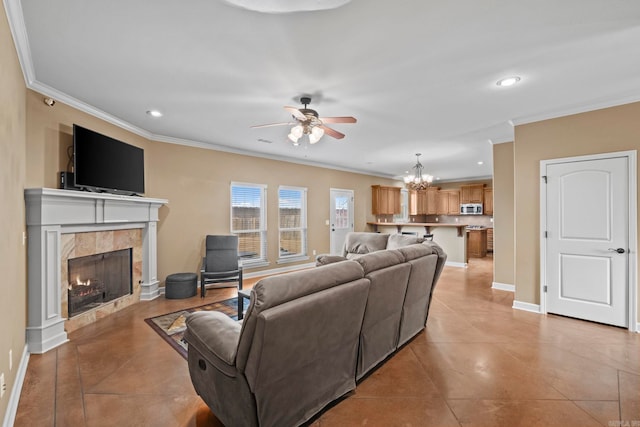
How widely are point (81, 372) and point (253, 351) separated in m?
2.09

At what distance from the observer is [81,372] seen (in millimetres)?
2436

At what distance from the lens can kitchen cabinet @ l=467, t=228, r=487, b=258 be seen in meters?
8.80

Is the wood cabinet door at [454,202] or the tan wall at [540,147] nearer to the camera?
the tan wall at [540,147]

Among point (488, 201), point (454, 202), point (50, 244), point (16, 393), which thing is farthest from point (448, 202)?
point (16, 393)

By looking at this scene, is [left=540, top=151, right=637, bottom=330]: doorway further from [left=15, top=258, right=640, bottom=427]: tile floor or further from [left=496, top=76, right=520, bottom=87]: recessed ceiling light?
[left=496, top=76, right=520, bottom=87]: recessed ceiling light

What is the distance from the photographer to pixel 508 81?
283cm

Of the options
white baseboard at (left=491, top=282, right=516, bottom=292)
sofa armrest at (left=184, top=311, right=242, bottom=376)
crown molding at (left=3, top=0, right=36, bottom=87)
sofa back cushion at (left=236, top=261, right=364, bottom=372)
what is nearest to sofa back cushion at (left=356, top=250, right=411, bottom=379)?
sofa back cushion at (left=236, top=261, right=364, bottom=372)

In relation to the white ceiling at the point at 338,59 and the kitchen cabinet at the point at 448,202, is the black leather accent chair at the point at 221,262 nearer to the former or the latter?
the white ceiling at the point at 338,59

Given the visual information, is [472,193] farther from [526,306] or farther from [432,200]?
[526,306]

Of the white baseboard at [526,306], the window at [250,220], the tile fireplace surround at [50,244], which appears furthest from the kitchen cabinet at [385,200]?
the tile fireplace surround at [50,244]

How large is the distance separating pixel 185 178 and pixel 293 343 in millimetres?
4329

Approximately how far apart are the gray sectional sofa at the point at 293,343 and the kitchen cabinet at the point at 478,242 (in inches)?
305

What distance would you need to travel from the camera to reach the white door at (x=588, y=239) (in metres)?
3.31

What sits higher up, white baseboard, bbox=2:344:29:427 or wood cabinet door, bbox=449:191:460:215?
wood cabinet door, bbox=449:191:460:215
